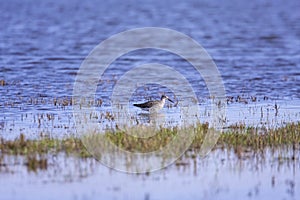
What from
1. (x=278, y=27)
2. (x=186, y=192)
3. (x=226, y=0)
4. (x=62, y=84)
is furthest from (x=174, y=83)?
(x=226, y=0)

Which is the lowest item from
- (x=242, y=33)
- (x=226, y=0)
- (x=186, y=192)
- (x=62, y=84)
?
(x=186, y=192)

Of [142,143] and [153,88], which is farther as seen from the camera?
[153,88]

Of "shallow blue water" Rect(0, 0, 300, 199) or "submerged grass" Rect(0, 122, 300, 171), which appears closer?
"shallow blue water" Rect(0, 0, 300, 199)

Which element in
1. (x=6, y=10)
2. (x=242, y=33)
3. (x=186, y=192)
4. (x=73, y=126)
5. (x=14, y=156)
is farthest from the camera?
(x=6, y=10)

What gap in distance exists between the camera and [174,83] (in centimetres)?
2105

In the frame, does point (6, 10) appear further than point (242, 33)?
Yes

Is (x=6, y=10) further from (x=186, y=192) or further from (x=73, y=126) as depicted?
(x=186, y=192)

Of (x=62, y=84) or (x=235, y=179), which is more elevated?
(x=62, y=84)

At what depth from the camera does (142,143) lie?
11.5 metres

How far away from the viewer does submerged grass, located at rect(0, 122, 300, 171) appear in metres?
11.1

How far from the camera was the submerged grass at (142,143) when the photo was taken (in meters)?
11.1

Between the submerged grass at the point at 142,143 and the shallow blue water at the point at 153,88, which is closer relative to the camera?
the shallow blue water at the point at 153,88

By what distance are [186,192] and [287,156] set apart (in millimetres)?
2336

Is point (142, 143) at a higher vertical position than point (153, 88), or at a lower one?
lower
